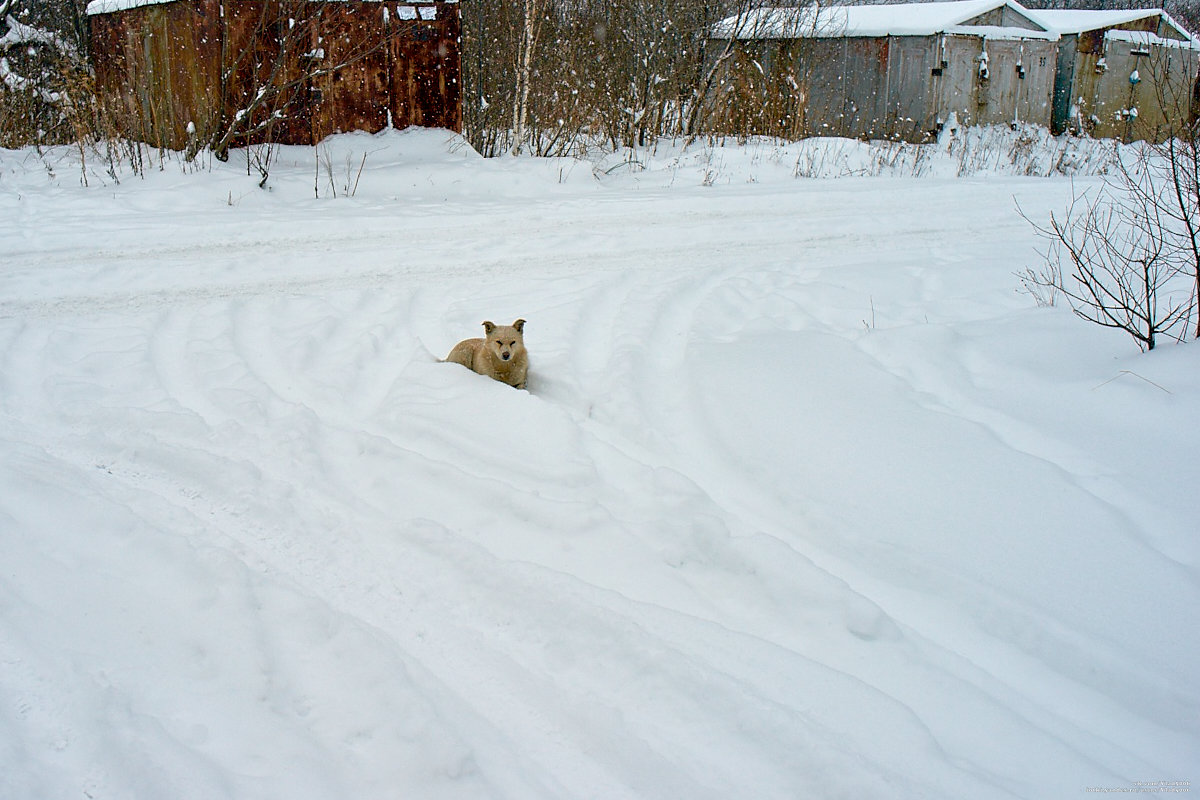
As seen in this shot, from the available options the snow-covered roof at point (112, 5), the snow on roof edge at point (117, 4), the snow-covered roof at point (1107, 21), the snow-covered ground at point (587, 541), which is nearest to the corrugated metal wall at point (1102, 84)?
the snow-covered roof at point (1107, 21)

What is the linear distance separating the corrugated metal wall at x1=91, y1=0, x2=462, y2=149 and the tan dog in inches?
283

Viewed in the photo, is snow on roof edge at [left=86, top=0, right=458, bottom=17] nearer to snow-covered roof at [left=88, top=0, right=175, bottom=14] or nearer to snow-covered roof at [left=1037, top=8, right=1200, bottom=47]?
snow-covered roof at [left=88, top=0, right=175, bottom=14]

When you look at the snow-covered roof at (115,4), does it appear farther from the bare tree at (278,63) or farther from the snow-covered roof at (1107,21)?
the snow-covered roof at (1107,21)

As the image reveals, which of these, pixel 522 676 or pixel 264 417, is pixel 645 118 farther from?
pixel 522 676

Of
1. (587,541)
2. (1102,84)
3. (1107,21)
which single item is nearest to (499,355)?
(587,541)

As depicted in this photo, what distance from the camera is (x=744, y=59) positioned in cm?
1716

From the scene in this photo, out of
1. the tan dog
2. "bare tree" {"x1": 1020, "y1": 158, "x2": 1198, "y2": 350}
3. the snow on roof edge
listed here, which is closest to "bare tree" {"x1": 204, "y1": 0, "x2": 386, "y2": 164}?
the snow on roof edge

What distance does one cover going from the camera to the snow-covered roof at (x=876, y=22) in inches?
640

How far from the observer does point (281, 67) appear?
11.0m

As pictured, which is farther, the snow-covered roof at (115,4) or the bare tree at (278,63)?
the snow-covered roof at (115,4)

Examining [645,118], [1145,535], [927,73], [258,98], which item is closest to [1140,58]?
[927,73]

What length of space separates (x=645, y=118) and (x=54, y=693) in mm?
13947

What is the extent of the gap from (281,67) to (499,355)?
27.6 feet

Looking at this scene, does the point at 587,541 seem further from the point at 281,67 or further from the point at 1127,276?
the point at 281,67
